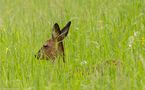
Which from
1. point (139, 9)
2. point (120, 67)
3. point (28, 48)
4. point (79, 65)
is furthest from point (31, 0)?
point (120, 67)

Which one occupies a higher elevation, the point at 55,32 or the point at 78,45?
the point at 55,32

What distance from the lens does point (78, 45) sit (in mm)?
6605

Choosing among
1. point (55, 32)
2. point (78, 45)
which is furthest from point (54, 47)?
point (78, 45)

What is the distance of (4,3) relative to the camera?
987 cm

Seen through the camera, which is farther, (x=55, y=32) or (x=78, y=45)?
(x=78, y=45)

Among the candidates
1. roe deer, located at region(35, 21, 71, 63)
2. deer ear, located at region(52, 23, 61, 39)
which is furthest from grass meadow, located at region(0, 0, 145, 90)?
deer ear, located at region(52, 23, 61, 39)

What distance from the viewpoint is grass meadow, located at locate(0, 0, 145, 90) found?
4992 millimetres

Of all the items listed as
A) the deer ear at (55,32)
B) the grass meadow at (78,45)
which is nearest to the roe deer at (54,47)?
the deer ear at (55,32)

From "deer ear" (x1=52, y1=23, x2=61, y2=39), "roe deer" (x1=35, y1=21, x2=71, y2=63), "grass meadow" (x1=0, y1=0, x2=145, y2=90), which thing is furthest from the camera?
"deer ear" (x1=52, y1=23, x2=61, y2=39)

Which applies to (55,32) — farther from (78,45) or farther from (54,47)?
(78,45)

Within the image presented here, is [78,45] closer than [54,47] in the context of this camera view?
No

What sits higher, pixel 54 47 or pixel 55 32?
pixel 55 32

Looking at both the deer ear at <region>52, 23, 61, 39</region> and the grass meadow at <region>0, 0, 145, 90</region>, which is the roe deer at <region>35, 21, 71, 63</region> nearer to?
the deer ear at <region>52, 23, 61, 39</region>

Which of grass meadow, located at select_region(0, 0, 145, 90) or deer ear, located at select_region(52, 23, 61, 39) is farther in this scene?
deer ear, located at select_region(52, 23, 61, 39)
